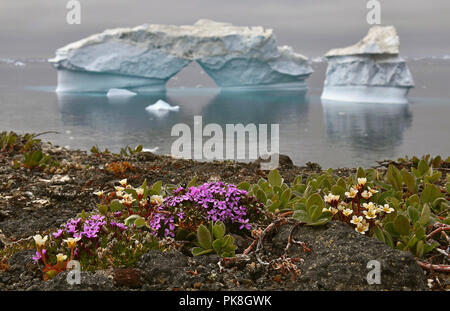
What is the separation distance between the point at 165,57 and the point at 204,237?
2276 inches

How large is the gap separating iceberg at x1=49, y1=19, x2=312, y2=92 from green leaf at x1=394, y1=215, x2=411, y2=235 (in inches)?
2160

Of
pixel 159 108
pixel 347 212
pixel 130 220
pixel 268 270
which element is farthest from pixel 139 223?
pixel 159 108

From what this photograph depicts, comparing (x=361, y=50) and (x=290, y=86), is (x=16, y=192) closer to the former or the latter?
(x=361, y=50)

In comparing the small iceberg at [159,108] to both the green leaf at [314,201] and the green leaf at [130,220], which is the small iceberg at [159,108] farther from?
the green leaf at [314,201]

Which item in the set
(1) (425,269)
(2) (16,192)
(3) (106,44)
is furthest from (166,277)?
(3) (106,44)

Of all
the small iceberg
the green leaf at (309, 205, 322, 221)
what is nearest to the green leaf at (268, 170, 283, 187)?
the green leaf at (309, 205, 322, 221)

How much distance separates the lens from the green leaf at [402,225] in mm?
2934

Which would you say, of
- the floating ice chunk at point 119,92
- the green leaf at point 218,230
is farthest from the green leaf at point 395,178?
the floating ice chunk at point 119,92

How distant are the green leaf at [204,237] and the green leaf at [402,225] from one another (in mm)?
1258

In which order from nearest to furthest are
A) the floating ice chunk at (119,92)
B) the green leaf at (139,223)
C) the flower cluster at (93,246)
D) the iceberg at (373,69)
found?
the flower cluster at (93,246) < the green leaf at (139,223) < the iceberg at (373,69) < the floating ice chunk at (119,92)

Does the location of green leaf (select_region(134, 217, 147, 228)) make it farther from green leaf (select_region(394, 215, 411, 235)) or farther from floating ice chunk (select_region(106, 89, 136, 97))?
floating ice chunk (select_region(106, 89, 136, 97))

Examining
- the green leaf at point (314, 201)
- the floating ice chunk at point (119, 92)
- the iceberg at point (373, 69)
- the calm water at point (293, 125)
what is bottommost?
the calm water at point (293, 125)
